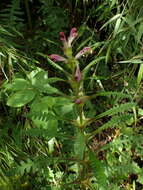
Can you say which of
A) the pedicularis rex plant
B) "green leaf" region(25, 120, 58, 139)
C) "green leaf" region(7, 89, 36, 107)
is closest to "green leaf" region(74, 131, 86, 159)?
the pedicularis rex plant

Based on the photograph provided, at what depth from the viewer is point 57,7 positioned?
196cm

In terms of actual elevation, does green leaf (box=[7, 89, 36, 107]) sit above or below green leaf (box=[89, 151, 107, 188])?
above

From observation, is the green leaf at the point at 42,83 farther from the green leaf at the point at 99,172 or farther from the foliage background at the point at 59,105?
the green leaf at the point at 99,172

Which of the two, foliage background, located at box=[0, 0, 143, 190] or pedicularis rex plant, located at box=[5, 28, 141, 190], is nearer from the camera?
pedicularis rex plant, located at box=[5, 28, 141, 190]

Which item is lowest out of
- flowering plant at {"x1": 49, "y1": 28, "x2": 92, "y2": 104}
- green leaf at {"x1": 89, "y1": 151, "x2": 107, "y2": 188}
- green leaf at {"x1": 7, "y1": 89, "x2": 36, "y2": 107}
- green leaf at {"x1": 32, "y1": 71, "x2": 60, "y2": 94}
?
green leaf at {"x1": 89, "y1": 151, "x2": 107, "y2": 188}

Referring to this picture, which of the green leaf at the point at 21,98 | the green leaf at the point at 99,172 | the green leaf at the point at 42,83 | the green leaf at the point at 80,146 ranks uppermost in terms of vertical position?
the green leaf at the point at 42,83

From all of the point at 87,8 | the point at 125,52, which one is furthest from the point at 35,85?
the point at 87,8

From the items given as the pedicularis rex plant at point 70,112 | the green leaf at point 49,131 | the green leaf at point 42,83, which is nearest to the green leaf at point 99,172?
the pedicularis rex plant at point 70,112

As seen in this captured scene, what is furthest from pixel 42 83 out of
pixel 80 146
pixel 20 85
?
pixel 80 146

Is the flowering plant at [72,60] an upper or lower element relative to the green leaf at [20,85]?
upper

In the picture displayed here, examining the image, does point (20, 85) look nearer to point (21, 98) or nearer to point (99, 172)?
point (21, 98)

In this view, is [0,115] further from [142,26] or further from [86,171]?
[142,26]

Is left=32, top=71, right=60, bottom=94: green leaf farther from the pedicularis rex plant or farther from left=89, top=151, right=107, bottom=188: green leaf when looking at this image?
left=89, top=151, right=107, bottom=188: green leaf

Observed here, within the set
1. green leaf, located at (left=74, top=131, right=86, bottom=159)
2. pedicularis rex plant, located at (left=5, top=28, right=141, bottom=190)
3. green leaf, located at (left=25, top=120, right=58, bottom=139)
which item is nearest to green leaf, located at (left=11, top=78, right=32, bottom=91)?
pedicularis rex plant, located at (left=5, top=28, right=141, bottom=190)
